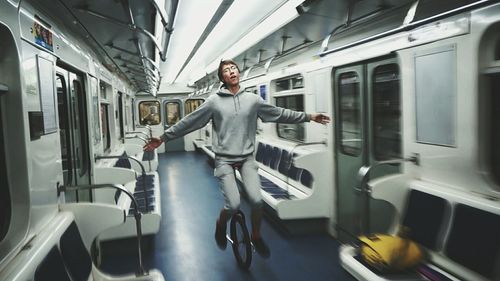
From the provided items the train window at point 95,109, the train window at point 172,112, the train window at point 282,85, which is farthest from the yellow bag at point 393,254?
the train window at point 172,112

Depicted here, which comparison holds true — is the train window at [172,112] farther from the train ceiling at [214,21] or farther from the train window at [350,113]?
the train window at [350,113]

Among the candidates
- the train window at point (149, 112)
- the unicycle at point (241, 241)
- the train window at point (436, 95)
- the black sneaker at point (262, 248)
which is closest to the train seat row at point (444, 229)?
the train window at point (436, 95)

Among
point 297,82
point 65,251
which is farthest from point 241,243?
point 297,82

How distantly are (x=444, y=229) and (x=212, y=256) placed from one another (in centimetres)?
229

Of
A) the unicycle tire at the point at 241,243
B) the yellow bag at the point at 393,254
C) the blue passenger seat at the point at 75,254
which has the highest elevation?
the blue passenger seat at the point at 75,254

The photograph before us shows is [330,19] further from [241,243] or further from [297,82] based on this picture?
[241,243]

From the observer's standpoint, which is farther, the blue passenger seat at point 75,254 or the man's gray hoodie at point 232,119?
the man's gray hoodie at point 232,119

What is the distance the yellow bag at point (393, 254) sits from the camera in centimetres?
243

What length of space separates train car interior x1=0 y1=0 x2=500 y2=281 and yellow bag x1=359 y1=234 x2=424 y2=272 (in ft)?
0.04

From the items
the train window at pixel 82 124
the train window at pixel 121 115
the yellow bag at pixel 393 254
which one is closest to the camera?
the yellow bag at pixel 393 254

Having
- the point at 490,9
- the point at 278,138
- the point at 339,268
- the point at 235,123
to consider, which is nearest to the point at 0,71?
the point at 235,123

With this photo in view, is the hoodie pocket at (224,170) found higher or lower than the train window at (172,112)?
lower

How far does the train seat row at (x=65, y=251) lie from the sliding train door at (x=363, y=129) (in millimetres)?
2238

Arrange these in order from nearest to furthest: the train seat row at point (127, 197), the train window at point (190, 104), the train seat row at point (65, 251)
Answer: the train seat row at point (65, 251) → the train seat row at point (127, 197) → the train window at point (190, 104)
